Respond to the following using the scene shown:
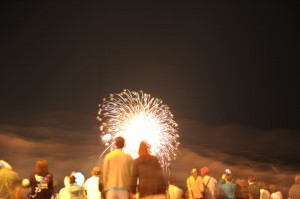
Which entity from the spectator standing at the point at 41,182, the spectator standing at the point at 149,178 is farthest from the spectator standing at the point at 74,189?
the spectator standing at the point at 149,178


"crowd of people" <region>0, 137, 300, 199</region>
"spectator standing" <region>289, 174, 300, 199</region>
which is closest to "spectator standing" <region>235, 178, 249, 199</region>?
"crowd of people" <region>0, 137, 300, 199</region>

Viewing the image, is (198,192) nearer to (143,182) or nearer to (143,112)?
(143,182)

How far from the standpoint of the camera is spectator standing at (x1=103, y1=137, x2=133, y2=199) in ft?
31.8

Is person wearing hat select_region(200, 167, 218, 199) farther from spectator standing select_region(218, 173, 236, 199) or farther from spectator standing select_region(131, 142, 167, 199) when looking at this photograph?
spectator standing select_region(131, 142, 167, 199)

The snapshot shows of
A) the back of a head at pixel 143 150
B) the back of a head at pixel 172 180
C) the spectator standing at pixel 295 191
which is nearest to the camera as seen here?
the back of a head at pixel 143 150

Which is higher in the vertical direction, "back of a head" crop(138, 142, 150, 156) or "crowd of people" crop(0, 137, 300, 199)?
"back of a head" crop(138, 142, 150, 156)

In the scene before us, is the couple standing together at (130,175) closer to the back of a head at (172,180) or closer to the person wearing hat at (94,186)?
the person wearing hat at (94,186)

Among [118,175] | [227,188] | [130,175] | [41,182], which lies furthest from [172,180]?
[118,175]

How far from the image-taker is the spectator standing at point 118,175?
9.70m

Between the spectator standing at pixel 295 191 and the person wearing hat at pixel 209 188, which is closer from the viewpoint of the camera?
the spectator standing at pixel 295 191

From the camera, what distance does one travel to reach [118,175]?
9742mm

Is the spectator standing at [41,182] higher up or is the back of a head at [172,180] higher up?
the back of a head at [172,180]

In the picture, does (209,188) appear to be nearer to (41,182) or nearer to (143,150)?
(143,150)

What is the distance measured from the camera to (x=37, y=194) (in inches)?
446
